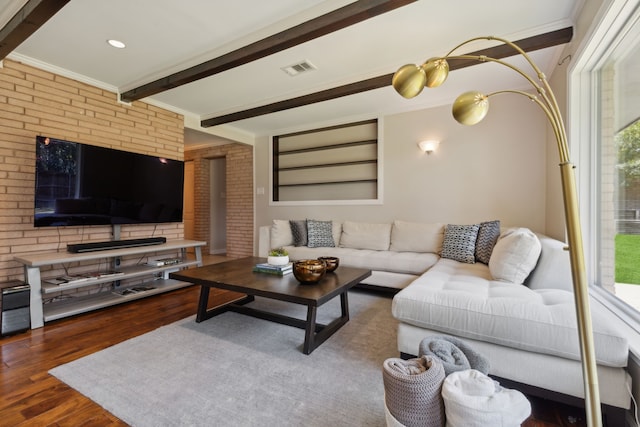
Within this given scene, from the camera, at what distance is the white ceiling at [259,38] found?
6.81 ft

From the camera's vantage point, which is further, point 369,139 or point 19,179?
point 369,139

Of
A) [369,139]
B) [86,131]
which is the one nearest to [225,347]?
[86,131]

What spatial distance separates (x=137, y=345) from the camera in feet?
6.74

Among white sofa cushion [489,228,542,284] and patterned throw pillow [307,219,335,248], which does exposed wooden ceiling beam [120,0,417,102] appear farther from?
patterned throw pillow [307,219,335,248]

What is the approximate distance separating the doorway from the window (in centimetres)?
193

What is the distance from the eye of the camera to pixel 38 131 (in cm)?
283

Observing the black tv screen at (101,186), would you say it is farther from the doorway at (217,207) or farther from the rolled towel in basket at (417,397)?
the rolled towel in basket at (417,397)

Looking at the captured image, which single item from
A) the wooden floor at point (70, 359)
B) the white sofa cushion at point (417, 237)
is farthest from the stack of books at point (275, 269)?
the white sofa cushion at point (417, 237)

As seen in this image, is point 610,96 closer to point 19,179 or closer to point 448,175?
point 448,175

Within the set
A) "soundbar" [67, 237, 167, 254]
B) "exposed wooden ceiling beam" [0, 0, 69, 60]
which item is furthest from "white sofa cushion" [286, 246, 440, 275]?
"exposed wooden ceiling beam" [0, 0, 69, 60]

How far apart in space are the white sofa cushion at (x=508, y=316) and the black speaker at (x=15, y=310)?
9.38ft

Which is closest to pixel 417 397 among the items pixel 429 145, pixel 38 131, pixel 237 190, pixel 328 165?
pixel 429 145

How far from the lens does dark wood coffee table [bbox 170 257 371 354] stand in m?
1.92

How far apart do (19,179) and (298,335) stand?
9.75 feet
